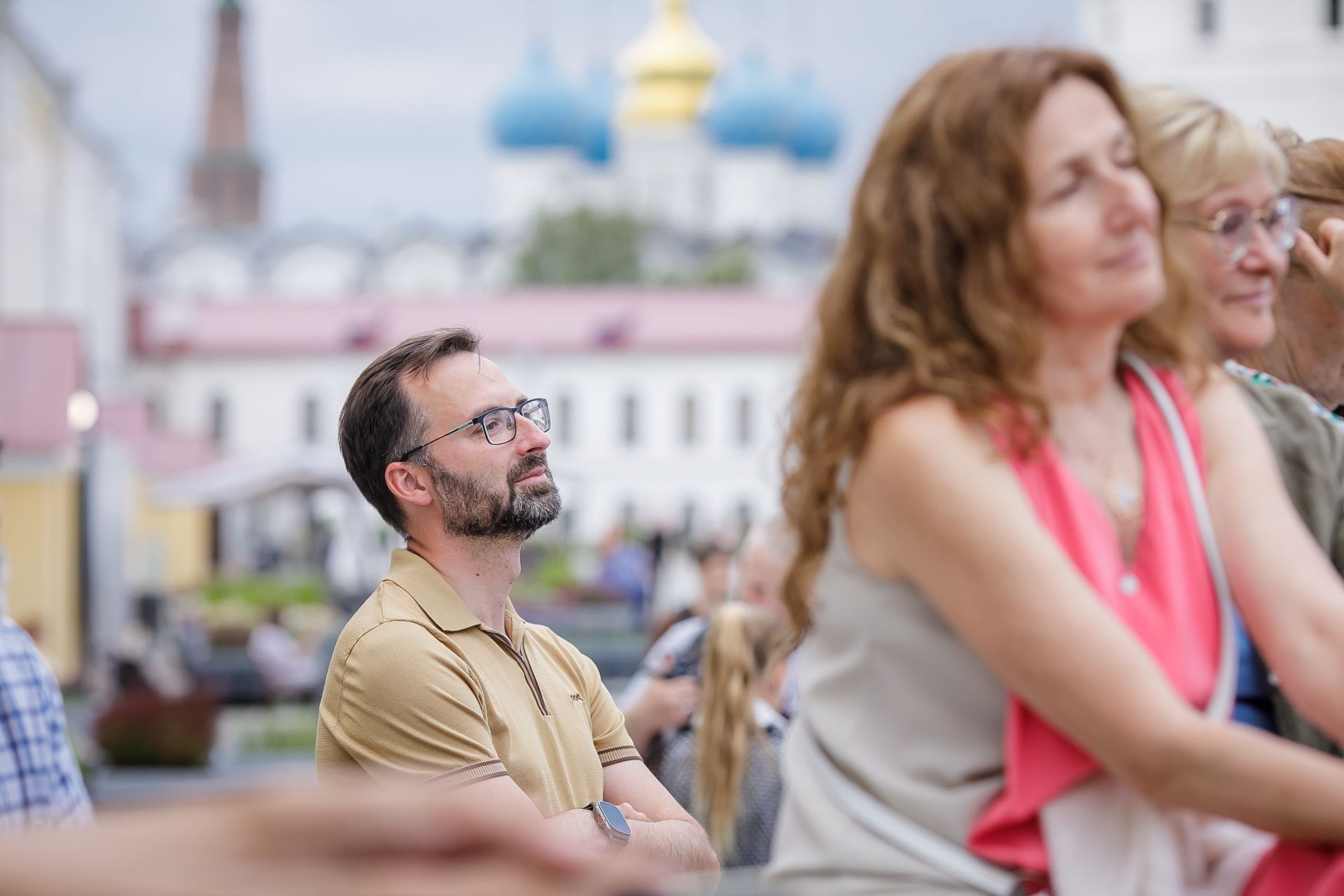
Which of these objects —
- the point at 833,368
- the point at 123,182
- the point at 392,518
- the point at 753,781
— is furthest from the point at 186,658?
the point at 123,182

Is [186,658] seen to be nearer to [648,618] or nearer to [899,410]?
[648,618]

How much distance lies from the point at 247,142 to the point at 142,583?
87.3 m

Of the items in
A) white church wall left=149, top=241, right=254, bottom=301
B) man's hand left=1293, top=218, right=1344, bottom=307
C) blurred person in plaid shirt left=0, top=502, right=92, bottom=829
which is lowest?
white church wall left=149, top=241, right=254, bottom=301

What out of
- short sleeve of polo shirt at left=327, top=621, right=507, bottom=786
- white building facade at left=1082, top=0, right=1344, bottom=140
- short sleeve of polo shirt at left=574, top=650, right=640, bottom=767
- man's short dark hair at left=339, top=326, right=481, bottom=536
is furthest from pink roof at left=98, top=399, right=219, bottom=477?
short sleeve of polo shirt at left=327, top=621, right=507, bottom=786

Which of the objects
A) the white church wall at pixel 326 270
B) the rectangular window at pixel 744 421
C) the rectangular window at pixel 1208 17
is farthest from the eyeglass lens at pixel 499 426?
the white church wall at pixel 326 270

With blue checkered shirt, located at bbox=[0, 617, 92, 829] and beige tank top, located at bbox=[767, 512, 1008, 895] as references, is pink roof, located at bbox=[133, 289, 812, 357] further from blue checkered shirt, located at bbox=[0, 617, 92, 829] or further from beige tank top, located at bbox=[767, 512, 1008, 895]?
beige tank top, located at bbox=[767, 512, 1008, 895]

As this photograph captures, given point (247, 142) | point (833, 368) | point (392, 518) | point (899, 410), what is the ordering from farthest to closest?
1. point (247, 142)
2. point (392, 518)
3. point (833, 368)
4. point (899, 410)

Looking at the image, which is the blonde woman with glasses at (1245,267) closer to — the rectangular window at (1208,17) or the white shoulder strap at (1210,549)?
the white shoulder strap at (1210,549)

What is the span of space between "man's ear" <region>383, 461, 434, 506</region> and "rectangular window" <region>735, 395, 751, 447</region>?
55.1 meters

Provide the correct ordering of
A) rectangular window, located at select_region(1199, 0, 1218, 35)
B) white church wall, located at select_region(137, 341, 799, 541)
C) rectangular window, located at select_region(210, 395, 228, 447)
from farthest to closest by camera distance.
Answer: rectangular window, located at select_region(210, 395, 228, 447)
white church wall, located at select_region(137, 341, 799, 541)
rectangular window, located at select_region(1199, 0, 1218, 35)

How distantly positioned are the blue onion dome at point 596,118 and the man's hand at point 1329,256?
76.6 meters

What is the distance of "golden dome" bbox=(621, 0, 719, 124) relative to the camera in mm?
78312

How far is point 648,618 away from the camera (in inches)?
868

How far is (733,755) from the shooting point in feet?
15.0
